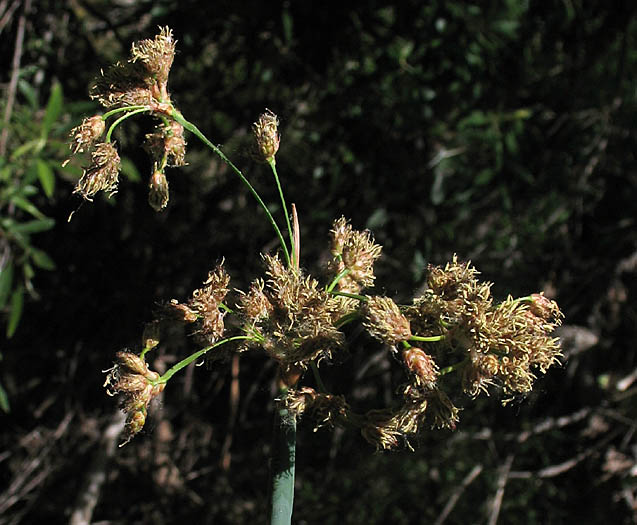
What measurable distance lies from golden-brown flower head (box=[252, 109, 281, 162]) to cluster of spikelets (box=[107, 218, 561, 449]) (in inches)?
6.1

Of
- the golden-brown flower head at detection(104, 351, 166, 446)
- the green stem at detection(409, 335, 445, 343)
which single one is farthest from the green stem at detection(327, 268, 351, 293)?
the golden-brown flower head at detection(104, 351, 166, 446)

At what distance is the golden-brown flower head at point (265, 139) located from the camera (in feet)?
3.04

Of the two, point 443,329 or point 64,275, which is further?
point 64,275

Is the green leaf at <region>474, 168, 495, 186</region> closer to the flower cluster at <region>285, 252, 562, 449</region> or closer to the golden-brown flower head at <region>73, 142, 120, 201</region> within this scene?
the flower cluster at <region>285, 252, 562, 449</region>

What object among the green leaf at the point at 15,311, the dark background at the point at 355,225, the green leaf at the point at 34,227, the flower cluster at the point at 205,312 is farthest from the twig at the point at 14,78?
the flower cluster at the point at 205,312

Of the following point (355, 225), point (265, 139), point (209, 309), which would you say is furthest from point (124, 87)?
point (355, 225)

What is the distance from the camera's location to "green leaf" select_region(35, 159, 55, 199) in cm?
190

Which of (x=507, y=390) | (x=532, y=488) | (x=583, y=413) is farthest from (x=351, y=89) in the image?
(x=507, y=390)

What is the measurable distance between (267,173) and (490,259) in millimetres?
854

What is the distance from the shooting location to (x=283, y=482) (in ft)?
2.51

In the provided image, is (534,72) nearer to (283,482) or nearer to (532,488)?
(532,488)

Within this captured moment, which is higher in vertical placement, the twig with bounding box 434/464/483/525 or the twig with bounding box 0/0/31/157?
the twig with bounding box 0/0/31/157

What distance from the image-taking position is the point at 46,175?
6.37 ft

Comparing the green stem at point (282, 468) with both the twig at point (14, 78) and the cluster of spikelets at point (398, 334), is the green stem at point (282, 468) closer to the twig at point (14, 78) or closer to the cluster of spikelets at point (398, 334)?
the cluster of spikelets at point (398, 334)
